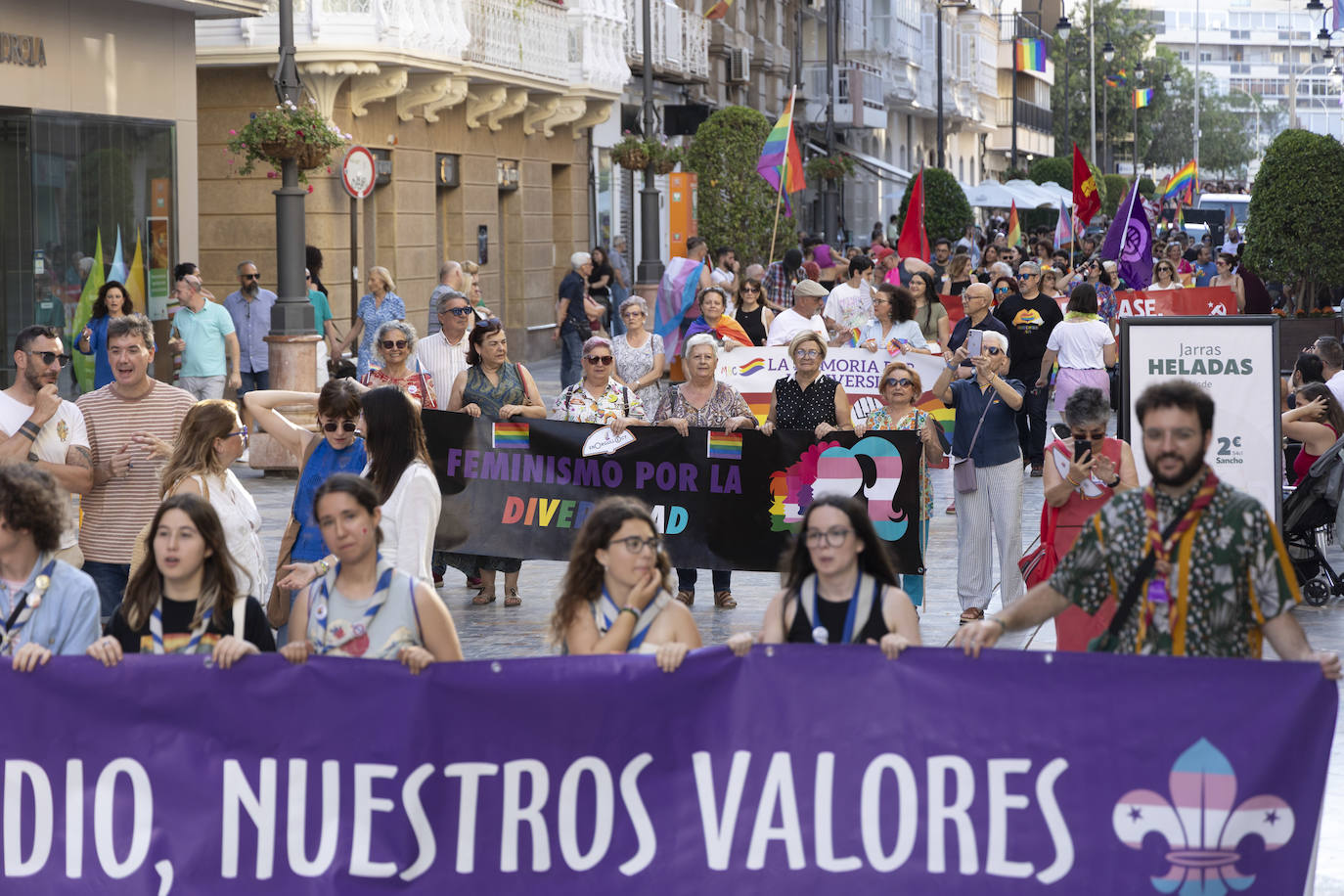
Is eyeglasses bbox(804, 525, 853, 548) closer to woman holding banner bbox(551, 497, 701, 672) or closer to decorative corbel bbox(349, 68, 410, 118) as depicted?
woman holding banner bbox(551, 497, 701, 672)

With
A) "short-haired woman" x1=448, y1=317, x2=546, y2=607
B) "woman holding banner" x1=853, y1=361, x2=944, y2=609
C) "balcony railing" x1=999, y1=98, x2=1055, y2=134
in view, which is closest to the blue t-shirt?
"woman holding banner" x1=853, y1=361, x2=944, y2=609

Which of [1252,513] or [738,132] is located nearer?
[1252,513]

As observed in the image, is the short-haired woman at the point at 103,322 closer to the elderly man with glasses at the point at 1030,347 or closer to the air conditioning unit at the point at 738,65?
the elderly man with glasses at the point at 1030,347

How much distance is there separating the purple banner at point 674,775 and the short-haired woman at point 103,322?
8958mm

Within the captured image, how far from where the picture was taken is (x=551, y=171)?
3334 cm

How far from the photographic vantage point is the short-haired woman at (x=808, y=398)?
34.8ft

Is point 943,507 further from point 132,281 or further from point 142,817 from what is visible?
point 142,817

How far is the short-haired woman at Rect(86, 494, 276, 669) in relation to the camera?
577 centimetres

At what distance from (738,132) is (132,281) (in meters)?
16.5

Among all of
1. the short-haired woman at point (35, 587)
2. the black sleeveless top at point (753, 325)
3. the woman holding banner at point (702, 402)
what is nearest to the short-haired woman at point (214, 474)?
the short-haired woman at point (35, 587)

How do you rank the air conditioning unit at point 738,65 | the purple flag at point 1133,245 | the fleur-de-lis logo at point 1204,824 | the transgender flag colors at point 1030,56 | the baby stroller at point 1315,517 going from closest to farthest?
the fleur-de-lis logo at point 1204,824, the baby stroller at point 1315,517, the purple flag at point 1133,245, the air conditioning unit at point 738,65, the transgender flag colors at point 1030,56

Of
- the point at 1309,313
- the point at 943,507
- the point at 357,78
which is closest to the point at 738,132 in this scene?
the point at 357,78

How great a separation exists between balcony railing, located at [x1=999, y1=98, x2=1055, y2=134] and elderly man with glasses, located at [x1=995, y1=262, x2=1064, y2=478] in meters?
78.7

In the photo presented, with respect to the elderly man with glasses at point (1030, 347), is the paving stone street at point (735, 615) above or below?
below
